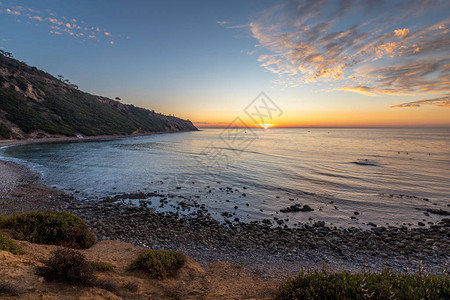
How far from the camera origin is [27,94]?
7838cm

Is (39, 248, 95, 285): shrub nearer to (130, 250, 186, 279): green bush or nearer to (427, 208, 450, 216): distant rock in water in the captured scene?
(130, 250, 186, 279): green bush

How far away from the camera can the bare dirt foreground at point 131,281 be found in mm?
4551

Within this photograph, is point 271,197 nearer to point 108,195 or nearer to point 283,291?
point 283,291

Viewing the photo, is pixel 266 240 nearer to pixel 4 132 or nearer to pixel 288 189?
pixel 288 189

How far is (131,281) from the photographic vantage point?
19.8 ft

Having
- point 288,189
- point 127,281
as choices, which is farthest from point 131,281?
point 288,189

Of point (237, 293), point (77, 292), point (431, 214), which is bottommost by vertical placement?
point (431, 214)

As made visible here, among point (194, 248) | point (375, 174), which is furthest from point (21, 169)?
point (375, 174)

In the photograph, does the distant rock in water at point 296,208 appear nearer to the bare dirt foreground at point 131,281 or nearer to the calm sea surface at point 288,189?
the calm sea surface at point 288,189

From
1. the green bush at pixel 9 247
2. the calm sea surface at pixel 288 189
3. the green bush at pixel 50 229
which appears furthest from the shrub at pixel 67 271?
the calm sea surface at pixel 288 189

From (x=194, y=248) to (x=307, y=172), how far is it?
24340 millimetres

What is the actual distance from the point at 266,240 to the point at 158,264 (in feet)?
20.2

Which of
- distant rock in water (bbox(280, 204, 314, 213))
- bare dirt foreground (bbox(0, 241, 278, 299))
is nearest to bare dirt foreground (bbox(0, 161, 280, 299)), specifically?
bare dirt foreground (bbox(0, 241, 278, 299))

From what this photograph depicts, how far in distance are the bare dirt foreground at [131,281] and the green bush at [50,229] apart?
2.67ft
